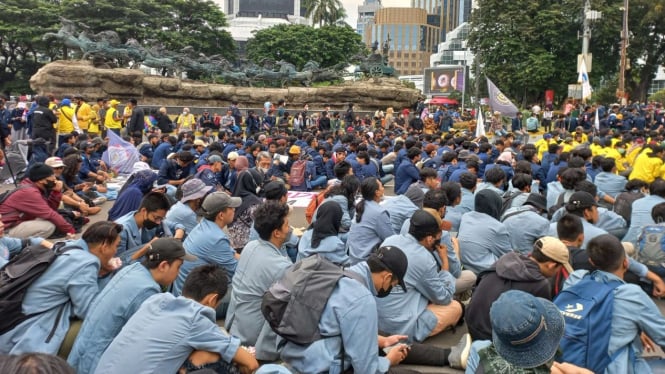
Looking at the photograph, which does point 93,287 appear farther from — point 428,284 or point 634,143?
point 634,143

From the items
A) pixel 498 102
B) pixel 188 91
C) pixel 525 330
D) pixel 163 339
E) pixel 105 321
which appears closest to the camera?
pixel 525 330

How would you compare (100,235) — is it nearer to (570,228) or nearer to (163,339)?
(163,339)

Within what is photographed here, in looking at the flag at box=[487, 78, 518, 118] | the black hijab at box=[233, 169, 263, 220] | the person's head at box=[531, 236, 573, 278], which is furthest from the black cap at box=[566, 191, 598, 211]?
the flag at box=[487, 78, 518, 118]

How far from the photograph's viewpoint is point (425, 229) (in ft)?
15.6

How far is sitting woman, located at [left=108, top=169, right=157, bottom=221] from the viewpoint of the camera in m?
7.23

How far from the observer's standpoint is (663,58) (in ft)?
134

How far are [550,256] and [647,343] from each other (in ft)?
2.82

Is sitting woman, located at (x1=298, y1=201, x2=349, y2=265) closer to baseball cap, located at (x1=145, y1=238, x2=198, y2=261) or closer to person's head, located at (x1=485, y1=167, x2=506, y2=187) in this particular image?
baseball cap, located at (x1=145, y1=238, x2=198, y2=261)

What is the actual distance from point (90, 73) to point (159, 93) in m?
3.63

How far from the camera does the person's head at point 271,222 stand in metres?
4.59

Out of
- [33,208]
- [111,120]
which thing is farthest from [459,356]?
[111,120]

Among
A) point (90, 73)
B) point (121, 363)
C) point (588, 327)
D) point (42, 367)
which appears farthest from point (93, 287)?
point (90, 73)

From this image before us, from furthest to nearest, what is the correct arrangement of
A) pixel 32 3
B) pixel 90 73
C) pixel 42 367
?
pixel 32 3
pixel 90 73
pixel 42 367

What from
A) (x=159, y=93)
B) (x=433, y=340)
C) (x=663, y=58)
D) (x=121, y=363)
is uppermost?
(x=663, y=58)
